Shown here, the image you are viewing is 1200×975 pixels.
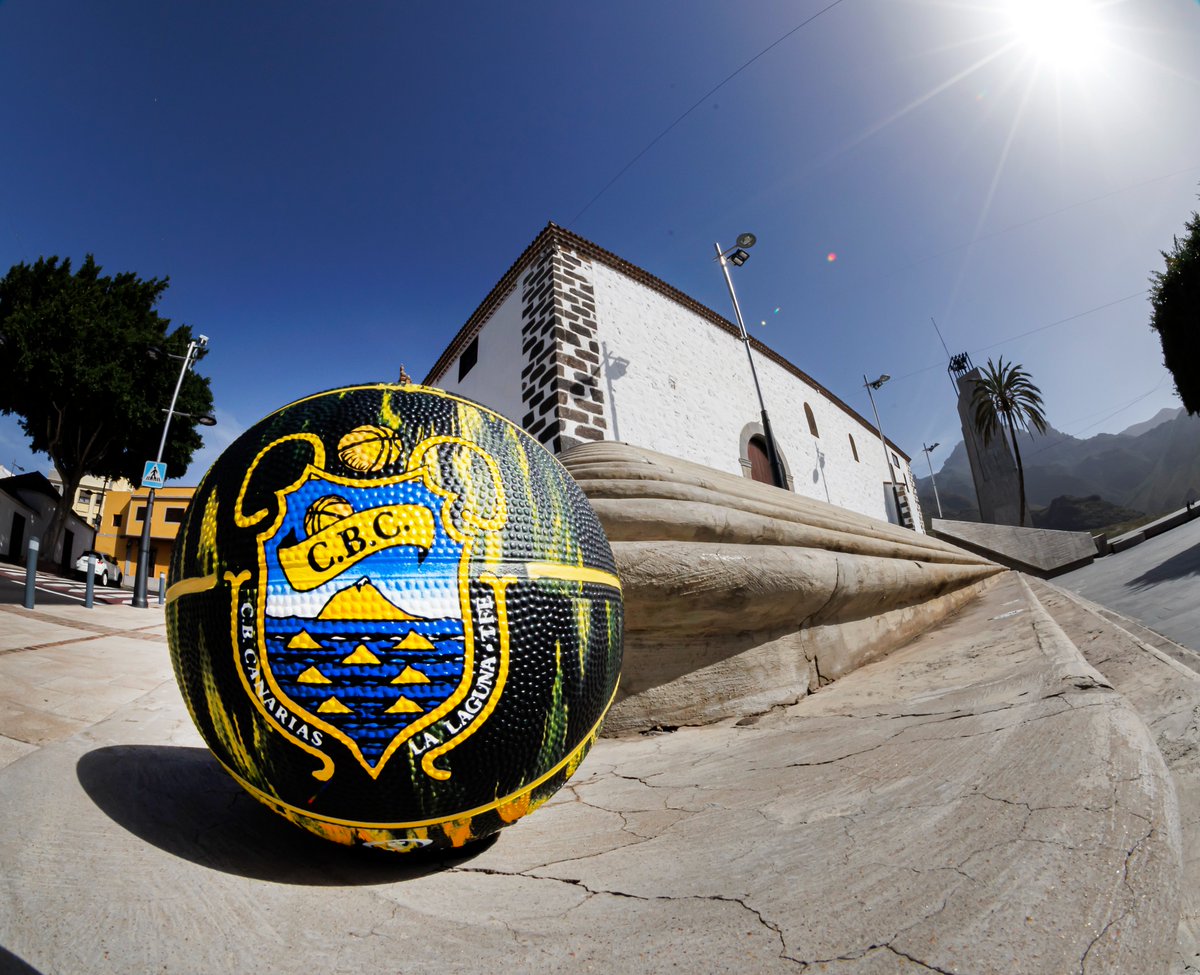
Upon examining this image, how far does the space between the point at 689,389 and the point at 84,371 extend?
18931 mm

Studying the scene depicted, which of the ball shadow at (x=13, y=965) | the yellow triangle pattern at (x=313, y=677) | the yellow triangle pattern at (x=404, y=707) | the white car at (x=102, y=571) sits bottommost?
the ball shadow at (x=13, y=965)

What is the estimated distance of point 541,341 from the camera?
7.13 metres

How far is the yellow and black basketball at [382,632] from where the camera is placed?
96cm

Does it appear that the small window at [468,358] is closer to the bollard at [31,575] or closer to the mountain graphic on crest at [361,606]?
the bollard at [31,575]

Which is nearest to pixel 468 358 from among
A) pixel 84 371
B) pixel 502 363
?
pixel 502 363

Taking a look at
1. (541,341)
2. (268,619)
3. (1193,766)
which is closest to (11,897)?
(268,619)

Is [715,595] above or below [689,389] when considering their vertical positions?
below

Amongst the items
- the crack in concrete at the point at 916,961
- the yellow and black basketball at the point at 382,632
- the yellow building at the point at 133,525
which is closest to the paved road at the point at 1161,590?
the crack in concrete at the point at 916,961

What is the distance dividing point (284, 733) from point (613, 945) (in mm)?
726

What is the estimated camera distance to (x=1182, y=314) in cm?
1529

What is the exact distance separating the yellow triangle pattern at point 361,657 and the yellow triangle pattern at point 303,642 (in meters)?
0.07

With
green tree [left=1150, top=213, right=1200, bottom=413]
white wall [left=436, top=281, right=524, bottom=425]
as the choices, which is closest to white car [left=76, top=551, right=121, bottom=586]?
white wall [left=436, top=281, right=524, bottom=425]

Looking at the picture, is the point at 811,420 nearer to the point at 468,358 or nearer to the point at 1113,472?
the point at 468,358

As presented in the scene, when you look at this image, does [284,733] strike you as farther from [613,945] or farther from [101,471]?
[101,471]
